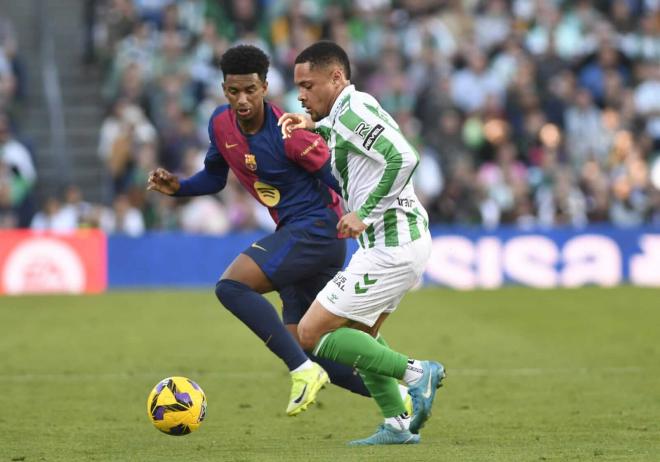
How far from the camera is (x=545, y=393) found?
33.7ft

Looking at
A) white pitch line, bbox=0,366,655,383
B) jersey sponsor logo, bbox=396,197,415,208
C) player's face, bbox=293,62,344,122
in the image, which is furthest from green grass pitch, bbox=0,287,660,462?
player's face, bbox=293,62,344,122

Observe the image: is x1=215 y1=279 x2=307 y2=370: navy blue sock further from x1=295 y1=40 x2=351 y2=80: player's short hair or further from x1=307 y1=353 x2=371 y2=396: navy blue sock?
x1=295 y1=40 x2=351 y2=80: player's short hair

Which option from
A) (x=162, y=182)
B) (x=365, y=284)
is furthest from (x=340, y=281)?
→ (x=162, y=182)

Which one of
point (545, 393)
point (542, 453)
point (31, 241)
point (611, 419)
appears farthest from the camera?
point (31, 241)

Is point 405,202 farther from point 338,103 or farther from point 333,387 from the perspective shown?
point 333,387

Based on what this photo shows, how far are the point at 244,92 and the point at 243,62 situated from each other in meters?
0.18

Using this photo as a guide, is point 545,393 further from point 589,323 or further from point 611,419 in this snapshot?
point 589,323

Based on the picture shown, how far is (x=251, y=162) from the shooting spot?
8.14m

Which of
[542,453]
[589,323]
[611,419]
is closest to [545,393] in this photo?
[611,419]

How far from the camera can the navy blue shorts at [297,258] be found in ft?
26.3

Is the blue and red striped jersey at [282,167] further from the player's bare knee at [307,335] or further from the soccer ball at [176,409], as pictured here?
the soccer ball at [176,409]

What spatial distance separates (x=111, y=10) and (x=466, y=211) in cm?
695

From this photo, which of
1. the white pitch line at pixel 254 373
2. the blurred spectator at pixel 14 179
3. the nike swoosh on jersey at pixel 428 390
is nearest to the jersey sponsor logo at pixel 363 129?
the nike swoosh on jersey at pixel 428 390

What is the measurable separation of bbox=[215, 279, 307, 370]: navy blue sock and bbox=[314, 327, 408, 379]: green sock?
44cm
